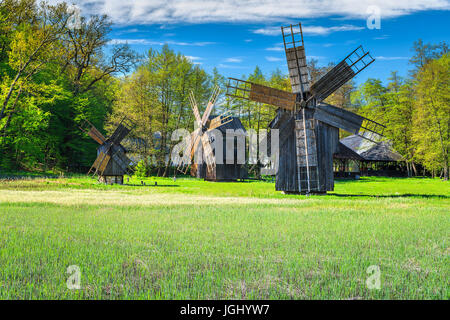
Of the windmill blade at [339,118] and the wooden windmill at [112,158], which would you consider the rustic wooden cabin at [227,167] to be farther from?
the windmill blade at [339,118]

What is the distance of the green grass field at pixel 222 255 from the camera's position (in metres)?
4.96

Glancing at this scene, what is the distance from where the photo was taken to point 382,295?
4.86m

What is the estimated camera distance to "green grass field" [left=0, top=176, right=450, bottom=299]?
496 centimetres

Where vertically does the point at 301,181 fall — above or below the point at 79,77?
below

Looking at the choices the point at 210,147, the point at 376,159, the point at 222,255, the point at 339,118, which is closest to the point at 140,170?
the point at 210,147

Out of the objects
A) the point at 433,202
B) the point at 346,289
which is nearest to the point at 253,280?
the point at 346,289

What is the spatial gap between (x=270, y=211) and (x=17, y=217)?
899 cm

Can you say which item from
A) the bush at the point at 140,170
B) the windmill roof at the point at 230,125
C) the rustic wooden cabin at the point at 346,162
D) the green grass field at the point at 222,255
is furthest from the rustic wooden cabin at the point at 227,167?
the green grass field at the point at 222,255

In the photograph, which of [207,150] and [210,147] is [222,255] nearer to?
[210,147]

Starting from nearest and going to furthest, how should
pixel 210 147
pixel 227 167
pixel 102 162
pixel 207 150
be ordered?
pixel 102 162 → pixel 210 147 → pixel 207 150 → pixel 227 167

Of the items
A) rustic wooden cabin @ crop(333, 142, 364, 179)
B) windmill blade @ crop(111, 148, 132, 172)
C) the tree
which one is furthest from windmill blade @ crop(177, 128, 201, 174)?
the tree

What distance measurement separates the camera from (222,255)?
6961 millimetres

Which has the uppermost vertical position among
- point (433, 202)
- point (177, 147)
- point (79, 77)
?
point (79, 77)
